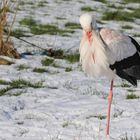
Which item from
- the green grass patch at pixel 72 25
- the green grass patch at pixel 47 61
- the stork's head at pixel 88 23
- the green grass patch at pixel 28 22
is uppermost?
the stork's head at pixel 88 23

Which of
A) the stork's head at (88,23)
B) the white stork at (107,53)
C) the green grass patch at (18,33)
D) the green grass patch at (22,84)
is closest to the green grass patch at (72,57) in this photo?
the green grass patch at (22,84)

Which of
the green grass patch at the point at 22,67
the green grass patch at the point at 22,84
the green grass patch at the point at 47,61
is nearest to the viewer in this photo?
the green grass patch at the point at 22,84

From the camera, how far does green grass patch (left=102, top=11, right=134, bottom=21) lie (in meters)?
17.7

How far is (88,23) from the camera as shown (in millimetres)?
5809

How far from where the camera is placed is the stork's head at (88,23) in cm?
577

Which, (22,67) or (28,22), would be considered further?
(28,22)

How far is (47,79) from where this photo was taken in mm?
9359

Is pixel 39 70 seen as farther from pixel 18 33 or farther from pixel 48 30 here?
pixel 48 30

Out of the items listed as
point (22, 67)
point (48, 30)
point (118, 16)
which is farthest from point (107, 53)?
point (118, 16)

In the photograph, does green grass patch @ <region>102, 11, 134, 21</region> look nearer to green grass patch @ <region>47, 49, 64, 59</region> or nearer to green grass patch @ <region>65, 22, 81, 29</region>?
green grass patch @ <region>65, 22, 81, 29</region>

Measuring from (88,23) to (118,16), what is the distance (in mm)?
12378

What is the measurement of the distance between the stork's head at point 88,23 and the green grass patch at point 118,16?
463 inches

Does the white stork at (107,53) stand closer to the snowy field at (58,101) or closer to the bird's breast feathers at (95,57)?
the bird's breast feathers at (95,57)

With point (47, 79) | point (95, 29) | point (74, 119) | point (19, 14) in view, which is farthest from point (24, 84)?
point (19, 14)
